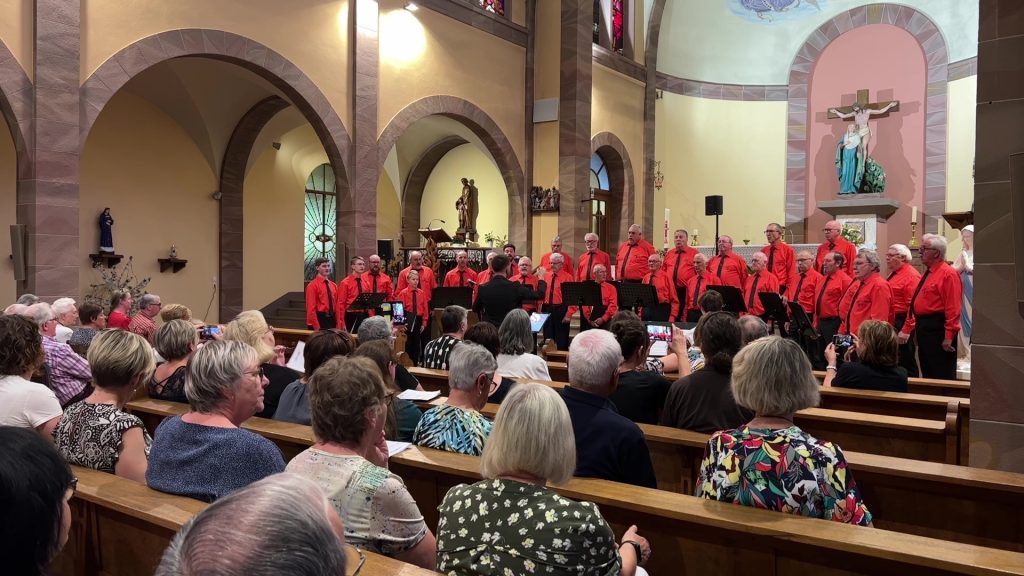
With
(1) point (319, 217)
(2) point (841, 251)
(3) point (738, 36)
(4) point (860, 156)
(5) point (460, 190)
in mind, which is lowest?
(2) point (841, 251)

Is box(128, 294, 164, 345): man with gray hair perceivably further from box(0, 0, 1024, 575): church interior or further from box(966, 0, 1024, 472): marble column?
box(966, 0, 1024, 472): marble column

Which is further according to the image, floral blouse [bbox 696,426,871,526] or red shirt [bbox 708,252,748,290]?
red shirt [bbox 708,252,748,290]

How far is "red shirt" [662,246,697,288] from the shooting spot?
1024 cm

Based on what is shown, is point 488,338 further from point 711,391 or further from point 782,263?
point 782,263

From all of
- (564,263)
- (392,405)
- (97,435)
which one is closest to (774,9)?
(564,263)

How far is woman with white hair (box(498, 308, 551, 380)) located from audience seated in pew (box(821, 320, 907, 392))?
1.75 meters

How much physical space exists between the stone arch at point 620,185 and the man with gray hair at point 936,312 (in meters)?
9.20

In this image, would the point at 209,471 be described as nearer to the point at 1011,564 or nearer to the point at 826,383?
the point at 1011,564

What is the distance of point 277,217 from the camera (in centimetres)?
1438

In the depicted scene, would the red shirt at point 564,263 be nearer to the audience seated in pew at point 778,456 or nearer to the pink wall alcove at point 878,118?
the pink wall alcove at point 878,118

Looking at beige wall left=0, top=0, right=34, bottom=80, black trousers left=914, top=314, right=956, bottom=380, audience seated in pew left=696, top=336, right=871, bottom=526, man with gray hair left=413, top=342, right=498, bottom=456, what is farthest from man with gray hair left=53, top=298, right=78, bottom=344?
black trousers left=914, top=314, right=956, bottom=380

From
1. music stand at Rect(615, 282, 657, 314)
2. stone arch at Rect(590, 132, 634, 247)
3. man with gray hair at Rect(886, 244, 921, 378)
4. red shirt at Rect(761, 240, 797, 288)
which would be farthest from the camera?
stone arch at Rect(590, 132, 634, 247)

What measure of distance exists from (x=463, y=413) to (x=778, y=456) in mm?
1264

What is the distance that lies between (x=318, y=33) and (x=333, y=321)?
12.7 feet
